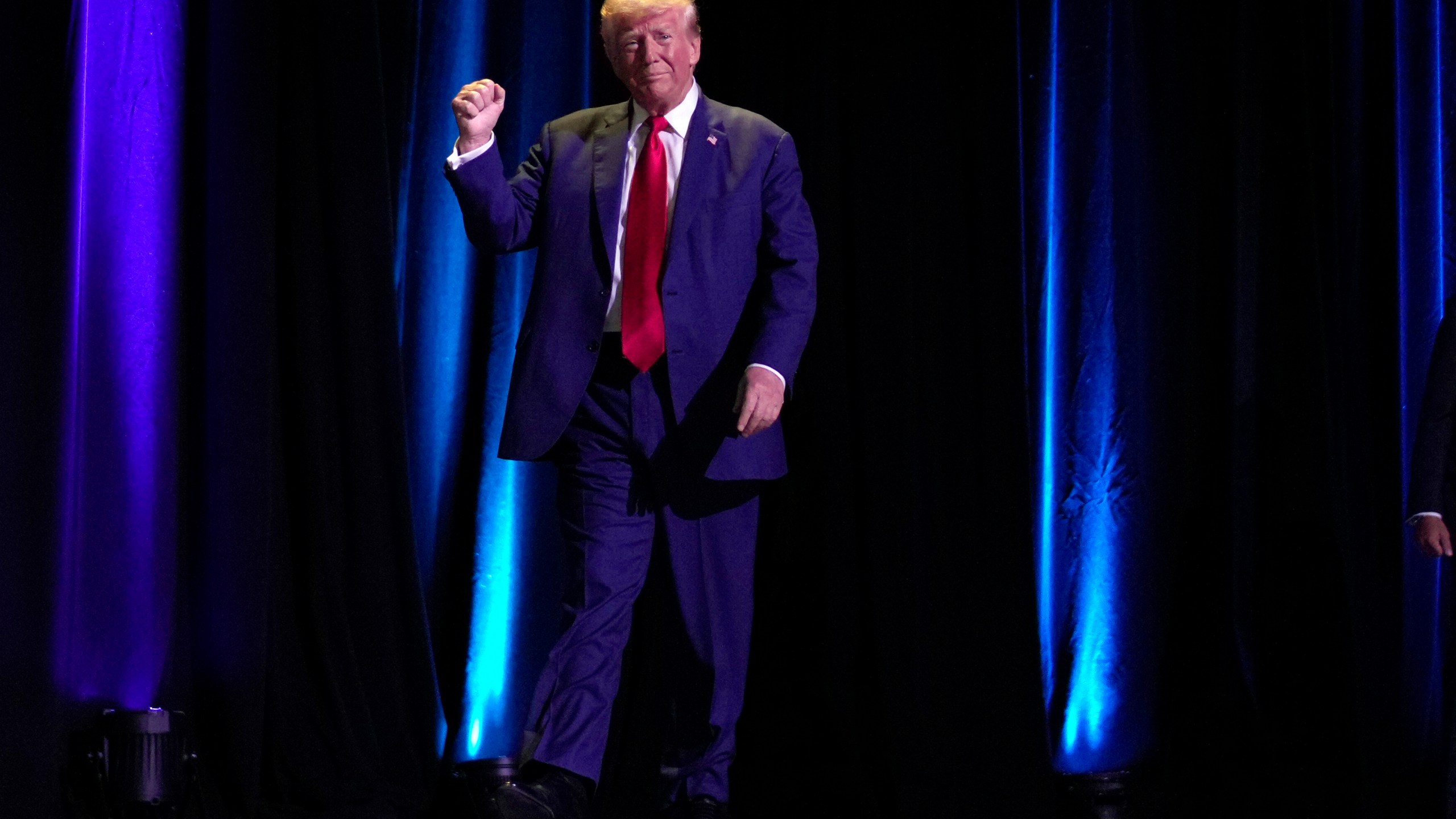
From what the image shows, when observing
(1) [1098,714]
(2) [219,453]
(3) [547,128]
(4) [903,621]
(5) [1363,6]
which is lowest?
(1) [1098,714]

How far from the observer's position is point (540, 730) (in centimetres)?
232

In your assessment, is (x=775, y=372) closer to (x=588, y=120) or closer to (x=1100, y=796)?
(x=588, y=120)

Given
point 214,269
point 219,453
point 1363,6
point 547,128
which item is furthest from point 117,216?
point 1363,6

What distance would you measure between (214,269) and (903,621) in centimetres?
164

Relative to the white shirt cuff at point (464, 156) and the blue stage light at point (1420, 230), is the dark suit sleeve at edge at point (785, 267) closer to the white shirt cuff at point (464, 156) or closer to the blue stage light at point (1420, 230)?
the white shirt cuff at point (464, 156)

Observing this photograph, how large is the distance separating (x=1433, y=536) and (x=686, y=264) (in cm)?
163

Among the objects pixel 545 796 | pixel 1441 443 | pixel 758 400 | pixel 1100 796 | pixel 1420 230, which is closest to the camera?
pixel 545 796

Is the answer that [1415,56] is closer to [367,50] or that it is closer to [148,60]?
[367,50]

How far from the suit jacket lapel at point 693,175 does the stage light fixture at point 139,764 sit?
1250mm

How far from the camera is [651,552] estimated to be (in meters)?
2.60

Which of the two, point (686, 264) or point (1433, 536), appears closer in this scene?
point (686, 264)

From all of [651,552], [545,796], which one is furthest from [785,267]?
[545,796]

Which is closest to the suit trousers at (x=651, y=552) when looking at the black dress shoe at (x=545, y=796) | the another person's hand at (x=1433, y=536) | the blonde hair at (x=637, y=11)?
the black dress shoe at (x=545, y=796)

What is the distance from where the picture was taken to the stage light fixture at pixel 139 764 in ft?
8.49
